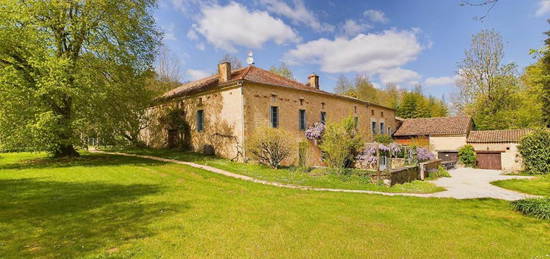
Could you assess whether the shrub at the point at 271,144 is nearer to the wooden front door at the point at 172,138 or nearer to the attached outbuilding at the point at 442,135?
the wooden front door at the point at 172,138

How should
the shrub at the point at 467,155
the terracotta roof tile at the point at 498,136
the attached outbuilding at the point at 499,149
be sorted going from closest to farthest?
the attached outbuilding at the point at 499,149 < the terracotta roof tile at the point at 498,136 < the shrub at the point at 467,155

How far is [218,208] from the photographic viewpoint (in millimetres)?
6902

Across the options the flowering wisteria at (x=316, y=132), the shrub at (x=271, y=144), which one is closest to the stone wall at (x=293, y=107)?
the flowering wisteria at (x=316, y=132)

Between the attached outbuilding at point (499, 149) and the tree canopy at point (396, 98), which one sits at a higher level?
the tree canopy at point (396, 98)

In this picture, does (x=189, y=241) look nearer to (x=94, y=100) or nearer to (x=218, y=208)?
(x=218, y=208)

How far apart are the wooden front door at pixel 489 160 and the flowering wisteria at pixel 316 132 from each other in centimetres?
1480

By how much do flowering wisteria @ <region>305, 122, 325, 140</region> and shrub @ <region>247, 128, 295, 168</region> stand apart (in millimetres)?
4335

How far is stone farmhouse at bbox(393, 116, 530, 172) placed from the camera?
69.8ft

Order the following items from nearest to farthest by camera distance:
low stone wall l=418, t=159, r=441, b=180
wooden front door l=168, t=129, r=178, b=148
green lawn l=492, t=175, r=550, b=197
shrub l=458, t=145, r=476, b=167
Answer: green lawn l=492, t=175, r=550, b=197 < low stone wall l=418, t=159, r=441, b=180 < wooden front door l=168, t=129, r=178, b=148 < shrub l=458, t=145, r=476, b=167

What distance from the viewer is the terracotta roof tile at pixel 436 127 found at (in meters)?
A: 24.6

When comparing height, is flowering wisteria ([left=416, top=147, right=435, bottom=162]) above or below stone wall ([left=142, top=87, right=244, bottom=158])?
below

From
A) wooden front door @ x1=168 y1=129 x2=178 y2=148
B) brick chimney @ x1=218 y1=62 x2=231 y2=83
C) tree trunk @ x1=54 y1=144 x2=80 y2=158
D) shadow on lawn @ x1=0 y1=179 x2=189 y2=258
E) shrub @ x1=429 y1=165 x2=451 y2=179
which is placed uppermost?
brick chimney @ x1=218 y1=62 x2=231 y2=83

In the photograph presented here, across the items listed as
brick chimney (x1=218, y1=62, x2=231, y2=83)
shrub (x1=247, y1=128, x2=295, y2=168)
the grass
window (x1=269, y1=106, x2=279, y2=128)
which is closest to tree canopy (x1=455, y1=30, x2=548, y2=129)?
the grass

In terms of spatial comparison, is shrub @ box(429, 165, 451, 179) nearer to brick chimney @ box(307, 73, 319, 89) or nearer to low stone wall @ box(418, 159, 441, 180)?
low stone wall @ box(418, 159, 441, 180)
